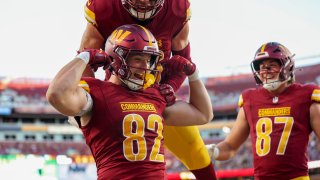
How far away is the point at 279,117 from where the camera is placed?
4047 millimetres

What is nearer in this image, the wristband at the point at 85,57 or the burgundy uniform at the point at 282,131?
the wristband at the point at 85,57

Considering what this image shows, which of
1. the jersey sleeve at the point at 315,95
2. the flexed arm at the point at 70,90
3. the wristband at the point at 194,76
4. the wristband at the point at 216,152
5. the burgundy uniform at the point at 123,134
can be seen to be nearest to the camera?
the flexed arm at the point at 70,90

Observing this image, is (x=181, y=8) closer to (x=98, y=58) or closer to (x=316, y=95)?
(x=98, y=58)

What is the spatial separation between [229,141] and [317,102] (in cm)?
85

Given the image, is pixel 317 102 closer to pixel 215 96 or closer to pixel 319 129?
pixel 319 129

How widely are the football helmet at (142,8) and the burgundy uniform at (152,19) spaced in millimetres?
97

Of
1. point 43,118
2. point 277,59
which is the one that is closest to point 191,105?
point 277,59

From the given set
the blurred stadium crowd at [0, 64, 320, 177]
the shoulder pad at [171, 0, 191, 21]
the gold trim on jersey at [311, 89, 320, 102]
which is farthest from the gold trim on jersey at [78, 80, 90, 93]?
the blurred stadium crowd at [0, 64, 320, 177]

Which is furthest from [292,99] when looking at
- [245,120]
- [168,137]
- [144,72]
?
[144,72]

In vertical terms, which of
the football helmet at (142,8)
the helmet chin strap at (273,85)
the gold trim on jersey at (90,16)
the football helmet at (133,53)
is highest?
the football helmet at (142,8)

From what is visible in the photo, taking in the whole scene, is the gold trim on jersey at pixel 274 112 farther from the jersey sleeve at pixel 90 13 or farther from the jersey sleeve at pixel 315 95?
the jersey sleeve at pixel 90 13

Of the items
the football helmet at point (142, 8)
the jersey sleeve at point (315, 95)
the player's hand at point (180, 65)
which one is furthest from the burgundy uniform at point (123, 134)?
the jersey sleeve at point (315, 95)

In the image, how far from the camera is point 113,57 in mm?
2893

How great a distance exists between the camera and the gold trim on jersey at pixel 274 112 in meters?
4.04
